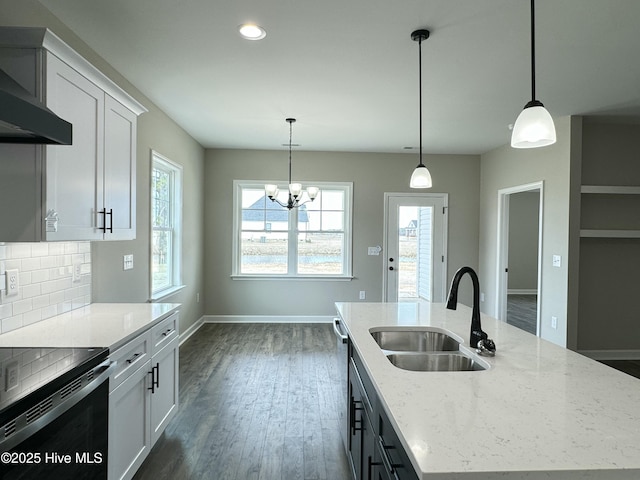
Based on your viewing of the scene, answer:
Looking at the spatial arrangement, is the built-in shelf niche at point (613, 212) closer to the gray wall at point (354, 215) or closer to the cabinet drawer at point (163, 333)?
the gray wall at point (354, 215)

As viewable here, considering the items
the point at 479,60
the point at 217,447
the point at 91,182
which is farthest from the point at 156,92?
the point at 217,447

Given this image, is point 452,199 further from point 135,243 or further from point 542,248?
point 135,243

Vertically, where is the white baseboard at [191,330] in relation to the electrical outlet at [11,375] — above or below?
below

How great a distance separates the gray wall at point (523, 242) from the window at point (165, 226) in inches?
299

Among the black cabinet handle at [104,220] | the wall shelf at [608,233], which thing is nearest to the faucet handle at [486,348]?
the black cabinet handle at [104,220]

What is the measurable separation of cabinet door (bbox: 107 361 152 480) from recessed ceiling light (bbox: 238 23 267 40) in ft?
6.86

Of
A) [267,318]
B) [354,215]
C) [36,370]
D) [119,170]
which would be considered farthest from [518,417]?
[267,318]

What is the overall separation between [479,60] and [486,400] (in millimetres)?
2445

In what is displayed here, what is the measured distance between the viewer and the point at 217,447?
2.38 meters

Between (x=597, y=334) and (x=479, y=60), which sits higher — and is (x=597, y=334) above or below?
below

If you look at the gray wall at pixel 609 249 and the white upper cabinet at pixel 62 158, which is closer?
the white upper cabinet at pixel 62 158

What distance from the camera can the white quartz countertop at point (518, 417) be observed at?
2.66ft

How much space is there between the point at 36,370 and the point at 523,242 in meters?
9.46

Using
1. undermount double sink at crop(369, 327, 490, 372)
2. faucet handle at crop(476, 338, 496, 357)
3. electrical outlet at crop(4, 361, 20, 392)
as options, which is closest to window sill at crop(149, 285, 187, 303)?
electrical outlet at crop(4, 361, 20, 392)
